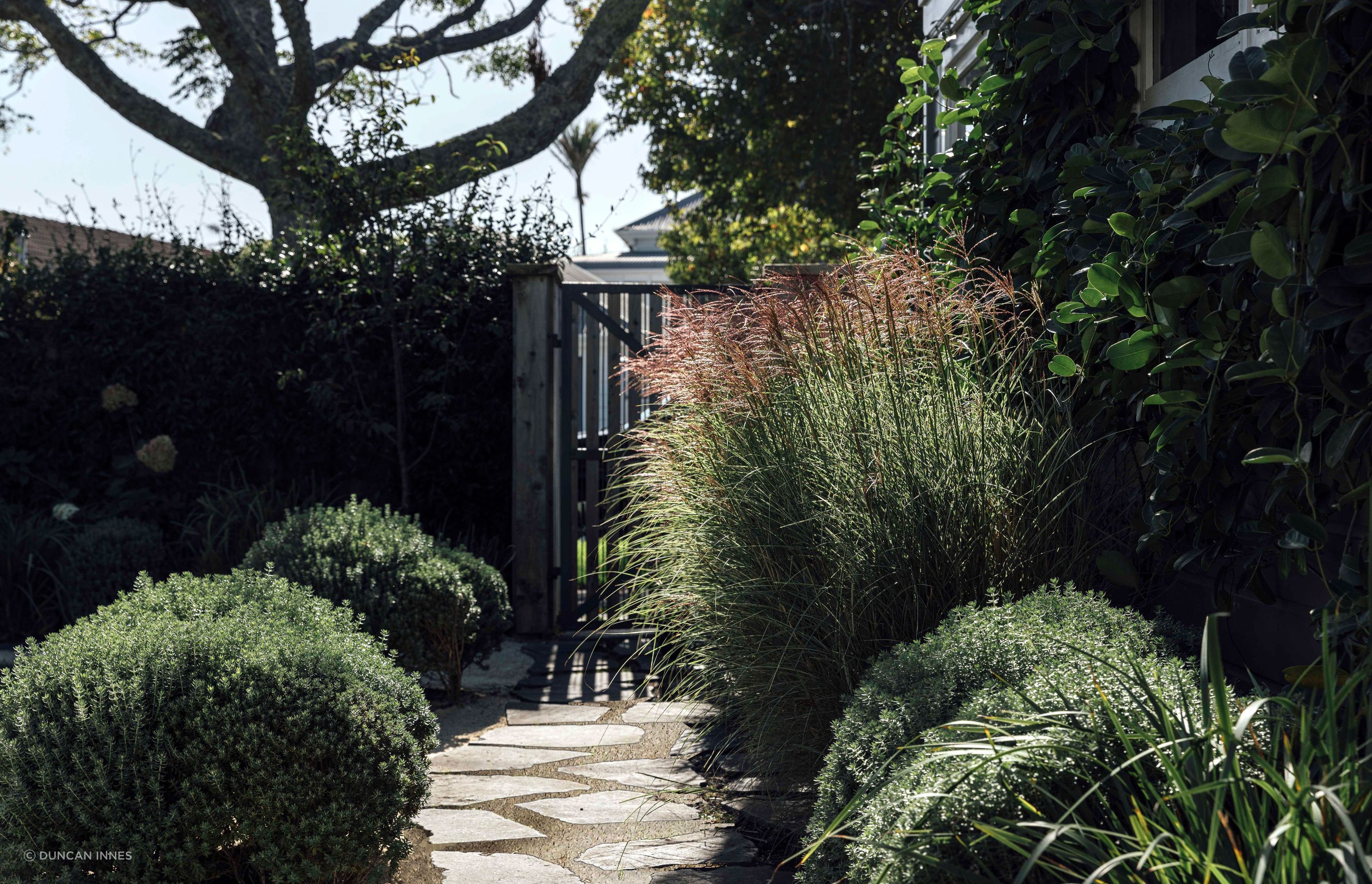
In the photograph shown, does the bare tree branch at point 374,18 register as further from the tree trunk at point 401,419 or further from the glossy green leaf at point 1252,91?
the glossy green leaf at point 1252,91

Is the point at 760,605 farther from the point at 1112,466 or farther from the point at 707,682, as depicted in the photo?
the point at 1112,466

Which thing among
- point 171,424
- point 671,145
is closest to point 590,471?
point 171,424

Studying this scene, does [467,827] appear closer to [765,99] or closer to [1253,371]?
[1253,371]

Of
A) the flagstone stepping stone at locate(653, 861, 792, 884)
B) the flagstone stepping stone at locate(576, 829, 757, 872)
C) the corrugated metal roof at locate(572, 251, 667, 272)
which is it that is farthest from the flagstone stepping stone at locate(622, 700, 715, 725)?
the corrugated metal roof at locate(572, 251, 667, 272)

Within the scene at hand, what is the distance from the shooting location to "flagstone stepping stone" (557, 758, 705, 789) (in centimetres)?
327

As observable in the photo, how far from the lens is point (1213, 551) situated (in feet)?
7.55

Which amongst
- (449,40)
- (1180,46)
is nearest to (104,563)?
(1180,46)

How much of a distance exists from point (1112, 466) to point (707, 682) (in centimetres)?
132

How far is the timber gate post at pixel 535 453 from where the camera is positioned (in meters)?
5.43

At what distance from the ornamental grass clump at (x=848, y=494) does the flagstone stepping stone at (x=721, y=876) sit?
0.27 metres

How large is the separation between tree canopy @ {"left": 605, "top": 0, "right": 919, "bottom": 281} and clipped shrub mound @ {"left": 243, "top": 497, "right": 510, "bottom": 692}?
659 centimetres

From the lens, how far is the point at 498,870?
8.49ft

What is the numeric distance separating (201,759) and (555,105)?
375 inches

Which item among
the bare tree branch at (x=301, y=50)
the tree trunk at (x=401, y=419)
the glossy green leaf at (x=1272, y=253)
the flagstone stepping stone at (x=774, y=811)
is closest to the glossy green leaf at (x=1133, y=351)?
Result: the glossy green leaf at (x=1272, y=253)
